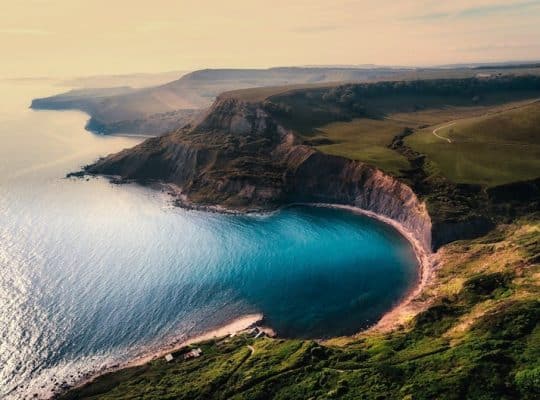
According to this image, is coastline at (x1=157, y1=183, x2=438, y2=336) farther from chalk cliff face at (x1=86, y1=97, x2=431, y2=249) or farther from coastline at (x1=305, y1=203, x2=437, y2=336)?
chalk cliff face at (x1=86, y1=97, x2=431, y2=249)

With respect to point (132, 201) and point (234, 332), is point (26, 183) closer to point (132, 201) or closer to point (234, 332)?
point (132, 201)

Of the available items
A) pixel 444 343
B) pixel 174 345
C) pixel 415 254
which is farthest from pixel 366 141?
pixel 174 345

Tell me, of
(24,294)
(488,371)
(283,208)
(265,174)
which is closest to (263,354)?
(488,371)

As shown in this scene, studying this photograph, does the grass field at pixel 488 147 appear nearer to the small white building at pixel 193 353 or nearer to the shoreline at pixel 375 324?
the shoreline at pixel 375 324

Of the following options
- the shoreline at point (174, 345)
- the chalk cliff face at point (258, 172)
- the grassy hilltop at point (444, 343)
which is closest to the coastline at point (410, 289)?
the grassy hilltop at point (444, 343)

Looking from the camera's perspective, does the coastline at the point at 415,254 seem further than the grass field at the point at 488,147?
No

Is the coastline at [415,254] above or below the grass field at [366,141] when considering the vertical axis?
below
